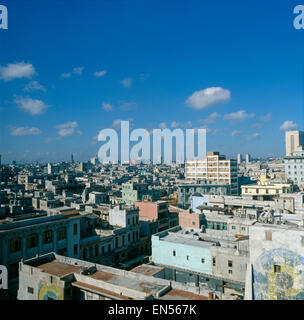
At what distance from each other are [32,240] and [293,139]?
578 ft

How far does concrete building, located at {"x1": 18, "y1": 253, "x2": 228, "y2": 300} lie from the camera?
14705 millimetres

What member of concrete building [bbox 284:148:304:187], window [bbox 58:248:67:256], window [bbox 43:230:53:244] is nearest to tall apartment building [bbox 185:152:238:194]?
concrete building [bbox 284:148:304:187]

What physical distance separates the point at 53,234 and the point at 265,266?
18343mm

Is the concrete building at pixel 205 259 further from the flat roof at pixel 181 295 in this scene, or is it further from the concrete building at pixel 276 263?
the flat roof at pixel 181 295

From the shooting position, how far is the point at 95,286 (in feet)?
51.9

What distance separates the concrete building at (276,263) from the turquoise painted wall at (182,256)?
27.4 feet

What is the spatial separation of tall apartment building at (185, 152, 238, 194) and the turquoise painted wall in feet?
128

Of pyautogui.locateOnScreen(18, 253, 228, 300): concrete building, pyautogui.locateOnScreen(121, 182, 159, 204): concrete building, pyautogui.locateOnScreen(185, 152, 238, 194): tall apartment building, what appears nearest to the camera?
pyautogui.locateOnScreen(18, 253, 228, 300): concrete building

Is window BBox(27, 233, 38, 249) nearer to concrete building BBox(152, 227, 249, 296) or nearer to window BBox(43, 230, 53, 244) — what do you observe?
window BBox(43, 230, 53, 244)

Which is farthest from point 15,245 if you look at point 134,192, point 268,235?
point 134,192

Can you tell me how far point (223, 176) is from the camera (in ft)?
231

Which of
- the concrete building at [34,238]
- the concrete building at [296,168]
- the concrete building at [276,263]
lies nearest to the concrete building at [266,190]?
the concrete building at [296,168]

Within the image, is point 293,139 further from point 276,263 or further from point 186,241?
point 276,263
